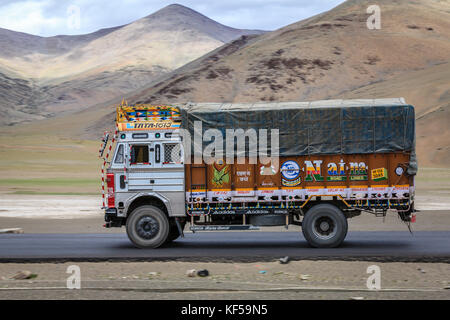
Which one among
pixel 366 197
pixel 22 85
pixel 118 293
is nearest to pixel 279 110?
pixel 366 197

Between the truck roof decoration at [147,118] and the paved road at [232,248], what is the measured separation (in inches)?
125

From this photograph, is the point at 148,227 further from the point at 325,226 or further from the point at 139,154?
the point at 325,226

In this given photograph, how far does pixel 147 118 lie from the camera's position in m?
17.4

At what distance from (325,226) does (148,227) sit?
4534 millimetres

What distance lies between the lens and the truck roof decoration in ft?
56.6

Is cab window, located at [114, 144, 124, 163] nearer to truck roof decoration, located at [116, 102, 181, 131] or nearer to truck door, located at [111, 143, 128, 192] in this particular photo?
truck door, located at [111, 143, 128, 192]

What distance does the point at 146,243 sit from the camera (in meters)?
17.4

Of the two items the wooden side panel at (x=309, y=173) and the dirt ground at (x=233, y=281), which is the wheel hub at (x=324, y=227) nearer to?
the wooden side panel at (x=309, y=173)

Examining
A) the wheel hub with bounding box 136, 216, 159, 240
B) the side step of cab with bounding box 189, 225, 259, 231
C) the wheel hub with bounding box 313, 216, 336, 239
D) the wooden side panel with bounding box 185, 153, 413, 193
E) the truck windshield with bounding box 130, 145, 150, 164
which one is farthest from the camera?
the wheel hub with bounding box 136, 216, 159, 240

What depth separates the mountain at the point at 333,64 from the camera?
377 feet

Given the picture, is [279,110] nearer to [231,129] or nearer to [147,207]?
[231,129]

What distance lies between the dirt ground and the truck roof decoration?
385 cm

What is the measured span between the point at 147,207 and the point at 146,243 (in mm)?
939

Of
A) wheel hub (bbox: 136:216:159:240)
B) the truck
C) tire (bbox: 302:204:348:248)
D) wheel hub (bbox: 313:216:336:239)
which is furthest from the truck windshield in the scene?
wheel hub (bbox: 313:216:336:239)
